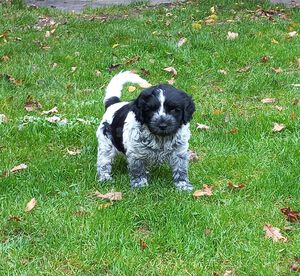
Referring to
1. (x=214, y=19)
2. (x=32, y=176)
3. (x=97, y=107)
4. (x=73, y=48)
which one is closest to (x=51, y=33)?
(x=73, y=48)

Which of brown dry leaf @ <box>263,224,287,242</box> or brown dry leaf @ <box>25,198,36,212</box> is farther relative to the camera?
brown dry leaf @ <box>25,198,36,212</box>

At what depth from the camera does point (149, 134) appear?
531 cm

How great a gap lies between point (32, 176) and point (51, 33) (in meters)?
5.89

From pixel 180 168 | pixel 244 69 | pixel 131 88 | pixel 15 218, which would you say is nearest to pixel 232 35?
pixel 244 69

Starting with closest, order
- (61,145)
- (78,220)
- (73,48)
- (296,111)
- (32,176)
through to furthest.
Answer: (78,220) < (32,176) < (61,145) < (296,111) < (73,48)

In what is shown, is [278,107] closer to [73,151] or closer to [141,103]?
[73,151]

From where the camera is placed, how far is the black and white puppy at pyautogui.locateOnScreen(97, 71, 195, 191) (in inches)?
200

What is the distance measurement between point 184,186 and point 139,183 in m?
0.39

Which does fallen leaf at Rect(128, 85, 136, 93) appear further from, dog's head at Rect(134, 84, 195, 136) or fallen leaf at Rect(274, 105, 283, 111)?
dog's head at Rect(134, 84, 195, 136)

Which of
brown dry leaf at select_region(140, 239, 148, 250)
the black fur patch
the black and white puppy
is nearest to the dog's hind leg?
the black and white puppy

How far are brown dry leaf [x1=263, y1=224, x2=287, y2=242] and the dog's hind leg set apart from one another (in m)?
1.57

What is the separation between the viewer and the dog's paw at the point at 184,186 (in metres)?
5.30

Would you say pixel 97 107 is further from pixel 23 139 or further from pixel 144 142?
pixel 144 142

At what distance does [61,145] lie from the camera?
641cm
